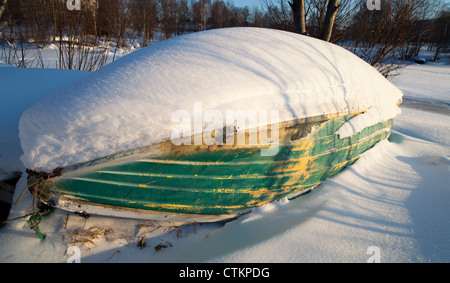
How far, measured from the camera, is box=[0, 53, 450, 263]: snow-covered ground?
1.36m

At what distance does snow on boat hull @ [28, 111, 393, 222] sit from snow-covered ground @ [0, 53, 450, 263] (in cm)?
12

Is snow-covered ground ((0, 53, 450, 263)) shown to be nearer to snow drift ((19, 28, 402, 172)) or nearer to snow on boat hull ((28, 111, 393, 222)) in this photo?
snow on boat hull ((28, 111, 393, 222))

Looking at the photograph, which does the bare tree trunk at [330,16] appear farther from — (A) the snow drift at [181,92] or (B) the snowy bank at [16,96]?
(B) the snowy bank at [16,96]

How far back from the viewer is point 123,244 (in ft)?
4.82

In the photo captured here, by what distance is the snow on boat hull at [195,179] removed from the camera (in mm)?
1329

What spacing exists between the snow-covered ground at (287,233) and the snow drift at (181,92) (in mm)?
466

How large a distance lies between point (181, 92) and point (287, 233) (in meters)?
1.03

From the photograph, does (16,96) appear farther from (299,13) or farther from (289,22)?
(289,22)

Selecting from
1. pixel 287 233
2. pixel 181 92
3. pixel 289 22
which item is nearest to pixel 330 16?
pixel 289 22

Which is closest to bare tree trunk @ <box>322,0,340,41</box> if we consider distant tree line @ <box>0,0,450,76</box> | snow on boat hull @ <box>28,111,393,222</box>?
distant tree line @ <box>0,0,450,76</box>
